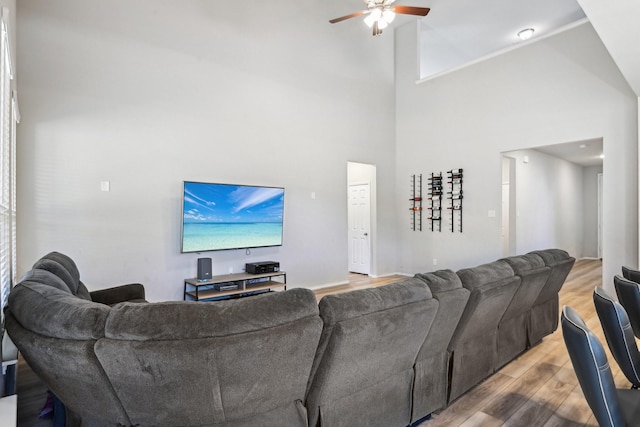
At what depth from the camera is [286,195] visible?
18.1 feet

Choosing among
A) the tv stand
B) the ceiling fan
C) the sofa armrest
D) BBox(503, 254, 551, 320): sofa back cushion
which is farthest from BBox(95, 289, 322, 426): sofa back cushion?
the ceiling fan

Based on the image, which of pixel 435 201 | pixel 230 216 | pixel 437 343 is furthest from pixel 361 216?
pixel 437 343

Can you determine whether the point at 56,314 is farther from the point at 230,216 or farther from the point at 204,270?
the point at 230,216

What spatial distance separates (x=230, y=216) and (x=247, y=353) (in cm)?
363

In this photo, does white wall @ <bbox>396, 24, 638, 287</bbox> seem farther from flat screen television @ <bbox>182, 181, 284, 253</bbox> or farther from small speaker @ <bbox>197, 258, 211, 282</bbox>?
small speaker @ <bbox>197, 258, 211, 282</bbox>

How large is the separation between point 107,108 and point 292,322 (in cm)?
389

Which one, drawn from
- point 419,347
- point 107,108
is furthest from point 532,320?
Result: point 107,108

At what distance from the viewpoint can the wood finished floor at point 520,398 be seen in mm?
2090

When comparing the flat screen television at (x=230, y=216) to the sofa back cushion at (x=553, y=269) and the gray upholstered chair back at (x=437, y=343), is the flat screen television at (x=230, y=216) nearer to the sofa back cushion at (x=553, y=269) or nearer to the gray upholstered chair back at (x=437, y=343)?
the gray upholstered chair back at (x=437, y=343)

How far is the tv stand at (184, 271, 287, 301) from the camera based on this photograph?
4336 millimetres

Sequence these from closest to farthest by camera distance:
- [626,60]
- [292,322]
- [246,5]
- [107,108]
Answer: [292,322] < [626,60] < [107,108] < [246,5]

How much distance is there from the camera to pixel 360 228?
7238 millimetres

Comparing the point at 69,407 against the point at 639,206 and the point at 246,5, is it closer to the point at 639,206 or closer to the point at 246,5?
the point at 246,5

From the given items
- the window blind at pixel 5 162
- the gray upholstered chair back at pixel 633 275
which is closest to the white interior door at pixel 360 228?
the gray upholstered chair back at pixel 633 275
